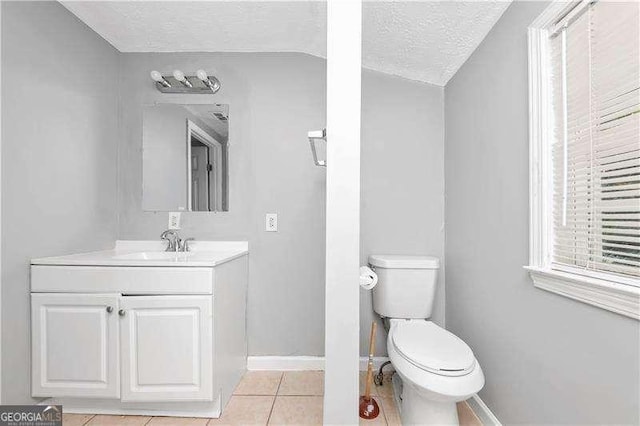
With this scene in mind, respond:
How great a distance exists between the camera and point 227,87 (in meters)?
2.15

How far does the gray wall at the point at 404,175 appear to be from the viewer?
210cm

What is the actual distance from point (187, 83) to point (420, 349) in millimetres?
2080

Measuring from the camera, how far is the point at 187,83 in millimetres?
2076

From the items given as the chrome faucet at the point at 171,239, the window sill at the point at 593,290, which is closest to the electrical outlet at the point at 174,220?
the chrome faucet at the point at 171,239

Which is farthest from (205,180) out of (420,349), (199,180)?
(420,349)

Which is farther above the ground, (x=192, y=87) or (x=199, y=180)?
(x=192, y=87)

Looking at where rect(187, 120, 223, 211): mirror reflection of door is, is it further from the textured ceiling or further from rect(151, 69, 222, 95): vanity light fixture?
the textured ceiling

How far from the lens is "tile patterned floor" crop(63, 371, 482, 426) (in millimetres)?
1566

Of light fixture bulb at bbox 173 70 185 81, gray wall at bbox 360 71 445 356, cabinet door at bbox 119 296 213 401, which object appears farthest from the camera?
gray wall at bbox 360 71 445 356

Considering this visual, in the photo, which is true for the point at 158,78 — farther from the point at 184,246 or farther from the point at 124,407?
the point at 124,407

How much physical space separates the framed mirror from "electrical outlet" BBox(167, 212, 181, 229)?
38mm

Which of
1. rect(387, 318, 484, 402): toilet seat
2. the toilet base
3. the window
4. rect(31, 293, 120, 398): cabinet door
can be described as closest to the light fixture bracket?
rect(31, 293, 120, 398): cabinet door

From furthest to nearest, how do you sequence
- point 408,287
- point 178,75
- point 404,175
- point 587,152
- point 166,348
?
point 404,175, point 178,75, point 408,287, point 166,348, point 587,152

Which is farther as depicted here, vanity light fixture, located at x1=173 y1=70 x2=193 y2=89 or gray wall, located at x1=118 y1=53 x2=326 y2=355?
gray wall, located at x1=118 y1=53 x2=326 y2=355
